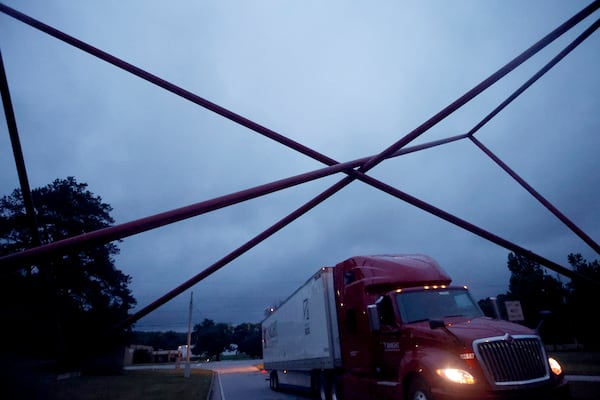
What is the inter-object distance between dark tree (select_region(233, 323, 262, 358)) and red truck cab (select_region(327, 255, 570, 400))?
109287 millimetres

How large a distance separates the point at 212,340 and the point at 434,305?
439 feet

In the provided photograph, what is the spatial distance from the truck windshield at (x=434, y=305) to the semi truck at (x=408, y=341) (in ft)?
0.07

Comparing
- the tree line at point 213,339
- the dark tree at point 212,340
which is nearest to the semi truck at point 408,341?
the tree line at point 213,339

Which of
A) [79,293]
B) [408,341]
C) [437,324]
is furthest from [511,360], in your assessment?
[79,293]

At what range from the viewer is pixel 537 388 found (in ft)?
20.1

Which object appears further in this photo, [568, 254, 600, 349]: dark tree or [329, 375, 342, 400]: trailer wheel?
[568, 254, 600, 349]: dark tree

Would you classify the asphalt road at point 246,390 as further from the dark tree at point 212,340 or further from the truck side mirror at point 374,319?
the dark tree at point 212,340

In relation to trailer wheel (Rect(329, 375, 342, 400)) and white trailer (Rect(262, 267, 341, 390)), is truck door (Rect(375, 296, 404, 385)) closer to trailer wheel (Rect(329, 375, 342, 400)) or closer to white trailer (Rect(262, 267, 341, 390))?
white trailer (Rect(262, 267, 341, 390))

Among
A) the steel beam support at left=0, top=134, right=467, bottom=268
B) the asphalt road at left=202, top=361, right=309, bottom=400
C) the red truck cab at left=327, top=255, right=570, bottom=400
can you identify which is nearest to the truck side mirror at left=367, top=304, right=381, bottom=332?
the red truck cab at left=327, top=255, right=570, bottom=400

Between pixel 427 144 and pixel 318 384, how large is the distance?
36.2 feet

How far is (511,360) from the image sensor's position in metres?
6.28

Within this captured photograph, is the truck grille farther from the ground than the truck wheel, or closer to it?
farther from the ground

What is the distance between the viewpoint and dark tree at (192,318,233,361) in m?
129

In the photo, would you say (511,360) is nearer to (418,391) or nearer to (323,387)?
(418,391)
